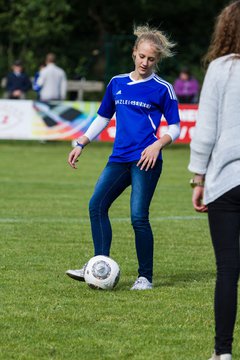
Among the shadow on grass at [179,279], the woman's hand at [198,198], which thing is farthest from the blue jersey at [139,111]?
the woman's hand at [198,198]

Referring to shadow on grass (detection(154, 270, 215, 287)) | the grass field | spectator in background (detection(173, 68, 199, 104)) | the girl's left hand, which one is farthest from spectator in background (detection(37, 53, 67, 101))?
the girl's left hand

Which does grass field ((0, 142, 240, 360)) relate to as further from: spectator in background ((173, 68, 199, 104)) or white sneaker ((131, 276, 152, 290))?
spectator in background ((173, 68, 199, 104))

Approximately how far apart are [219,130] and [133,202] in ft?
8.78

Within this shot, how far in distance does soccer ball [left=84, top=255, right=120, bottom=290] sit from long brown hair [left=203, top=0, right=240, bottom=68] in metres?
2.93

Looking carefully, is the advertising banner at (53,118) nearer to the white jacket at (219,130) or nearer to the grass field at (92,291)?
the grass field at (92,291)

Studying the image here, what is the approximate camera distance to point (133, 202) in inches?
320

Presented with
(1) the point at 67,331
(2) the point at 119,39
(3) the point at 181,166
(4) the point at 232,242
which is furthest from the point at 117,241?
(2) the point at 119,39

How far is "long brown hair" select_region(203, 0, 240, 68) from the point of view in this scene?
5.43 metres

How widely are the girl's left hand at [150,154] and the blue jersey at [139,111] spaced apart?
137 mm

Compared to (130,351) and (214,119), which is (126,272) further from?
(214,119)

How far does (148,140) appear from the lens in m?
8.17

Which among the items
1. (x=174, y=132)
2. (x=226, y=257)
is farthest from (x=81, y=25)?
(x=226, y=257)

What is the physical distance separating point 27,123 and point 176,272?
54.3 feet

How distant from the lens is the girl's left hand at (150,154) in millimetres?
7934
